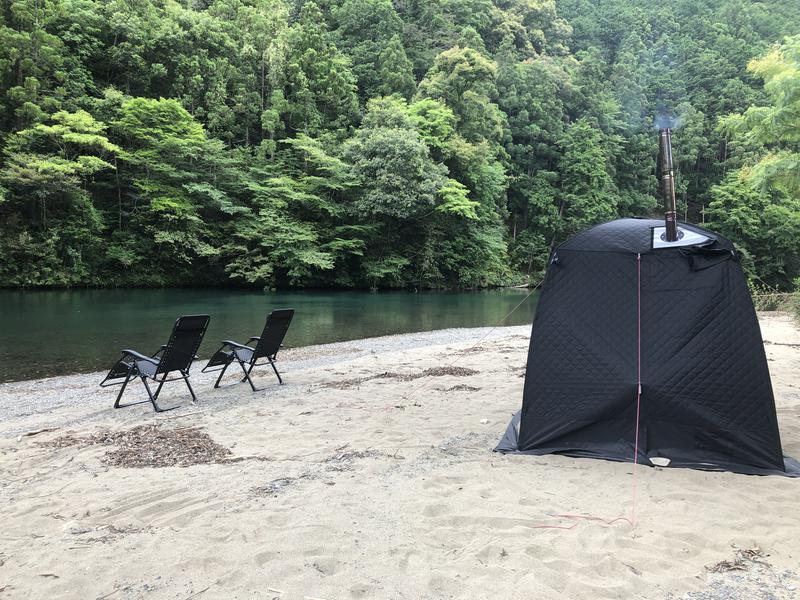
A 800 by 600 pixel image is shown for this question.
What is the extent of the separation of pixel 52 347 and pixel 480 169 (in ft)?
90.5

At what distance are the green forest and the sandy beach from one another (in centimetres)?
1175

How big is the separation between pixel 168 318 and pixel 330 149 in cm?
1769

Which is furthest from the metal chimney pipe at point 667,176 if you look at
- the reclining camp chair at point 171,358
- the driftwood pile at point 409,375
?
the reclining camp chair at point 171,358

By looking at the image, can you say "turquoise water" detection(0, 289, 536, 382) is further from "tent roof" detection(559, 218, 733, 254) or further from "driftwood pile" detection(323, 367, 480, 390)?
"tent roof" detection(559, 218, 733, 254)

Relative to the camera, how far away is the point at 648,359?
151 inches

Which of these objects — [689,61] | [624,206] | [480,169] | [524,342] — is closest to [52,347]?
[524,342]

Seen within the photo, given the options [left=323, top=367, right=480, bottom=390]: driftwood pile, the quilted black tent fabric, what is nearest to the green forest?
[left=323, top=367, right=480, bottom=390]: driftwood pile

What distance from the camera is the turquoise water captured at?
10781mm

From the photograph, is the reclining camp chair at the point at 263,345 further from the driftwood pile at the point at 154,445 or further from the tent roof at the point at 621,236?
the tent roof at the point at 621,236

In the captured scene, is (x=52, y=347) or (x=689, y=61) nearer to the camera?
(x=52, y=347)

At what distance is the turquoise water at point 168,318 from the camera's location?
10.8 metres

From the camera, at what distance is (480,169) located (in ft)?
111

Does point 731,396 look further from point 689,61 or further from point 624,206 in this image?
point 689,61

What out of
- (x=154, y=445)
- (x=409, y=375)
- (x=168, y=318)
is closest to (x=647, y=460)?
(x=154, y=445)
